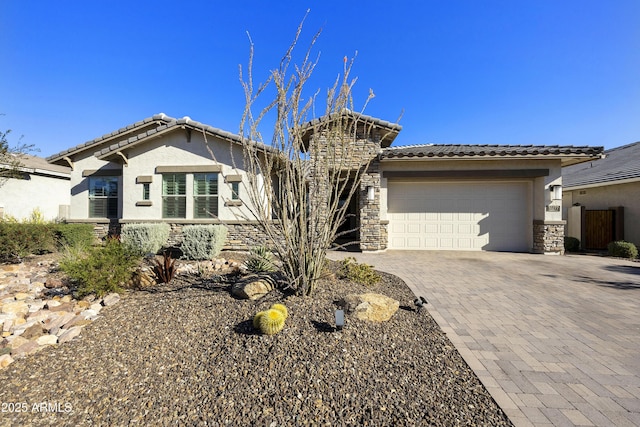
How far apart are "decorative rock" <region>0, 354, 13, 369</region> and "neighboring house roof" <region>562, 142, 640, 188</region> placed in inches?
673

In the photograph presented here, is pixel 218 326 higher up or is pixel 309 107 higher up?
pixel 309 107

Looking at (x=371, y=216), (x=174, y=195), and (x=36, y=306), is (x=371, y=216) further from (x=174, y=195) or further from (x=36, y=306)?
(x=36, y=306)

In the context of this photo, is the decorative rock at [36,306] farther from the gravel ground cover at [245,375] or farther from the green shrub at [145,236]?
the green shrub at [145,236]

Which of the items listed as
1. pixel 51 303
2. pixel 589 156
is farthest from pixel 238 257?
pixel 589 156

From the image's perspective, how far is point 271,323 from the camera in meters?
3.04

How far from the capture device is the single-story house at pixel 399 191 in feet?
32.0

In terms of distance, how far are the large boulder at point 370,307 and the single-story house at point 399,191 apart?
6331 mm

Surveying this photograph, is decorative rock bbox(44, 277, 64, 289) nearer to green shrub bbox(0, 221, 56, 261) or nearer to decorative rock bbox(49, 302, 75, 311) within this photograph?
decorative rock bbox(49, 302, 75, 311)

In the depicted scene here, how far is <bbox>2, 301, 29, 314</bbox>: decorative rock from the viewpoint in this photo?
415 centimetres

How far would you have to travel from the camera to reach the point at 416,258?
8.84 m

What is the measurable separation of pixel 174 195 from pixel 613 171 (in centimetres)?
1857

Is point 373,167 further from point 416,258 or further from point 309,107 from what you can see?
point 309,107

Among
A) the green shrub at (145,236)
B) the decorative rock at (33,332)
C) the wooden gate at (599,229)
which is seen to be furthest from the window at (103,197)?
the wooden gate at (599,229)

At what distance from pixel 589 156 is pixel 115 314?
13347 mm
